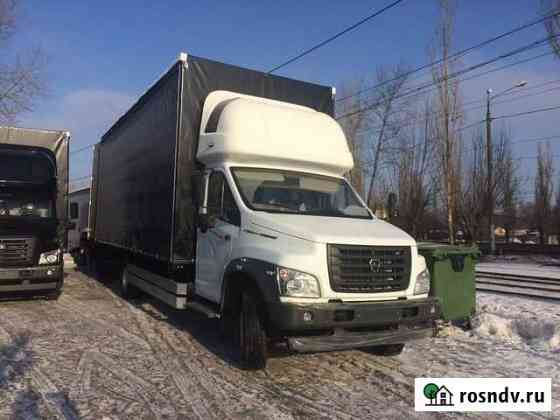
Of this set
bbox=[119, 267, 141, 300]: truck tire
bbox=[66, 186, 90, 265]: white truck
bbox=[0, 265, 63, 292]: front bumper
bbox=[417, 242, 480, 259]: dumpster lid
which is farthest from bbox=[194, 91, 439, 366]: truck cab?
bbox=[66, 186, 90, 265]: white truck

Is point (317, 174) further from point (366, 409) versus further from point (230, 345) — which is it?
point (366, 409)

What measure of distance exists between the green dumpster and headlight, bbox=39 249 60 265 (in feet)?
22.6

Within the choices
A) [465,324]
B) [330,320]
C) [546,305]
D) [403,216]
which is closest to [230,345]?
[330,320]

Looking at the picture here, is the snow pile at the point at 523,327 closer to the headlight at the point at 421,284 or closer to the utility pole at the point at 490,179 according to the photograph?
the headlight at the point at 421,284

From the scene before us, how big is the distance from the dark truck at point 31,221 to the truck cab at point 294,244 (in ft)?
13.7

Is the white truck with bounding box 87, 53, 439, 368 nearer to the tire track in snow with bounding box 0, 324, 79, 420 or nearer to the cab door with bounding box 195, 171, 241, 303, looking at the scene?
the cab door with bounding box 195, 171, 241, 303

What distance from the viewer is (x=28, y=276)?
→ 957cm

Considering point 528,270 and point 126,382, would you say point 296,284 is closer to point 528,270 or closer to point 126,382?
point 126,382

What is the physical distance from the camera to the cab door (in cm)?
639

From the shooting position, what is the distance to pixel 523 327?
A: 8117mm

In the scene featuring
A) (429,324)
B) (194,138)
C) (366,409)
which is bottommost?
(366,409)

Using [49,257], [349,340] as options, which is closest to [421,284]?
[349,340]

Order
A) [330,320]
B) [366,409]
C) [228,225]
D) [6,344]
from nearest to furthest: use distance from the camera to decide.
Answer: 1. [366,409]
2. [330,320]
3. [228,225]
4. [6,344]

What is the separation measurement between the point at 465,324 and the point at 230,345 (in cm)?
393
